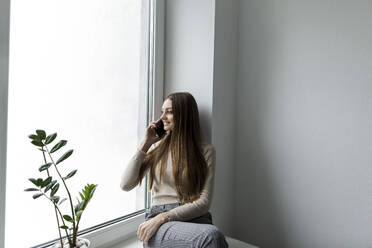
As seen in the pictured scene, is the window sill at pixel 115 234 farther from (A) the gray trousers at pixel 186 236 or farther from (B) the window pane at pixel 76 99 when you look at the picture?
(A) the gray trousers at pixel 186 236

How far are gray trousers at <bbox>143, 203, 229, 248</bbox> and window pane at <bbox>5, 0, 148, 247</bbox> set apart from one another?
1.13 ft

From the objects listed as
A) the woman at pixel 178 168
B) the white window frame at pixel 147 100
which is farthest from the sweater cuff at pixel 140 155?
the white window frame at pixel 147 100

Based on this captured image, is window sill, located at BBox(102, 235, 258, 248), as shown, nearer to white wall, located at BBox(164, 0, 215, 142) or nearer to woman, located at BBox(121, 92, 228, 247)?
woman, located at BBox(121, 92, 228, 247)

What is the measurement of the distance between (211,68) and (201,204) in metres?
0.63

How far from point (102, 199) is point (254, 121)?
875 millimetres

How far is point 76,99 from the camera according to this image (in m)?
1.17

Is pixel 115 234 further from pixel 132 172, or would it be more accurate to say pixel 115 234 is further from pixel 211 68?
pixel 211 68

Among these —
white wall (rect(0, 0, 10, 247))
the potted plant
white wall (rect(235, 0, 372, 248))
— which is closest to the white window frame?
white wall (rect(0, 0, 10, 247))

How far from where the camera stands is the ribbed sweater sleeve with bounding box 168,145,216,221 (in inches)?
45.1

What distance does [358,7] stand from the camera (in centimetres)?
Result: 125

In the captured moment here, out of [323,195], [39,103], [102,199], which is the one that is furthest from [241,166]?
[39,103]

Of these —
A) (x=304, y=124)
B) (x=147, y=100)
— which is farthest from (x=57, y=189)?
(x=304, y=124)

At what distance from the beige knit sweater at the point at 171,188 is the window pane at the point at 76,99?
15 centimetres

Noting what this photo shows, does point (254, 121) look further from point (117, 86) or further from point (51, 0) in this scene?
point (51, 0)
